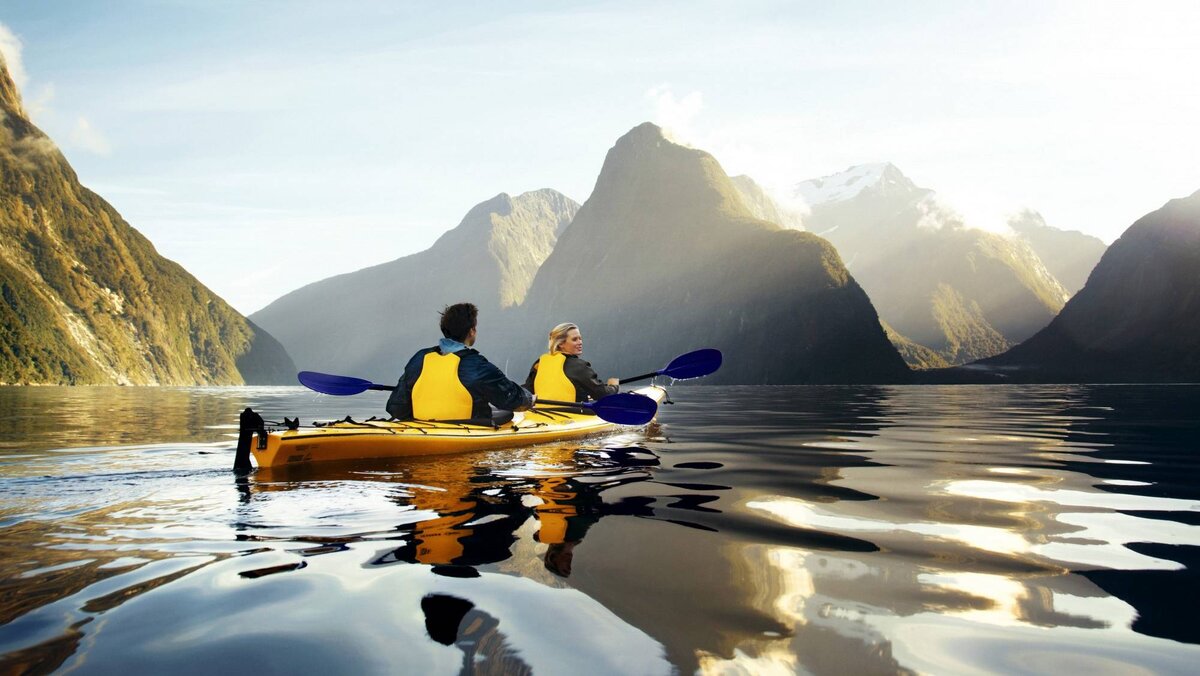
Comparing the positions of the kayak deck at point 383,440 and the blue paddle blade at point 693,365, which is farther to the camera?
the blue paddle blade at point 693,365

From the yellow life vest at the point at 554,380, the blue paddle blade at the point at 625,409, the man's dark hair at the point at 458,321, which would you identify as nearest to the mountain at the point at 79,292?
the yellow life vest at the point at 554,380

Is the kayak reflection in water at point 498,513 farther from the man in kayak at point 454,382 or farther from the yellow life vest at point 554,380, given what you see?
the yellow life vest at point 554,380

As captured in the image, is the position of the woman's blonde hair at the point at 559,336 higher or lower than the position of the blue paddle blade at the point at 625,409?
higher

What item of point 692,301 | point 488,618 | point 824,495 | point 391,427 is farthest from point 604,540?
point 692,301

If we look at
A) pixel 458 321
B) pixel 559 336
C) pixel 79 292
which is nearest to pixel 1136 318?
pixel 559 336

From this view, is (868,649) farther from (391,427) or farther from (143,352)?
(143,352)

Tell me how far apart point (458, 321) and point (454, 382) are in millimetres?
824

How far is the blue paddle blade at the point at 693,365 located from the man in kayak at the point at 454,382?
5635 millimetres

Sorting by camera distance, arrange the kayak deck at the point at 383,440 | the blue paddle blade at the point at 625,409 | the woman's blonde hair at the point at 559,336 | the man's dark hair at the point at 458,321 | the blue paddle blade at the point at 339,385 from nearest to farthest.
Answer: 1. the kayak deck at the point at 383,440
2. the man's dark hair at the point at 458,321
3. the blue paddle blade at the point at 625,409
4. the blue paddle blade at the point at 339,385
5. the woman's blonde hair at the point at 559,336

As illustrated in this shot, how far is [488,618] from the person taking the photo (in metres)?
3.26

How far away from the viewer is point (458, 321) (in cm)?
946

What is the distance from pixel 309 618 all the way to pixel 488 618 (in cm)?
76

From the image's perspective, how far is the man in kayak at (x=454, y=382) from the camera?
9.52 m

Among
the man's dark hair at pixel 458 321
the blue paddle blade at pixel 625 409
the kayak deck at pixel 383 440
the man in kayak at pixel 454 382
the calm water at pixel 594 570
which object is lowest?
the calm water at pixel 594 570
